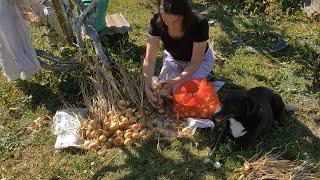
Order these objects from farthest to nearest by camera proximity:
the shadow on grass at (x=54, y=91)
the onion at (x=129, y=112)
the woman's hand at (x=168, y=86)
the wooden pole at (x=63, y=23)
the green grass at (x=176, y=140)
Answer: the wooden pole at (x=63, y=23)
the shadow on grass at (x=54, y=91)
the woman's hand at (x=168, y=86)
the onion at (x=129, y=112)
the green grass at (x=176, y=140)

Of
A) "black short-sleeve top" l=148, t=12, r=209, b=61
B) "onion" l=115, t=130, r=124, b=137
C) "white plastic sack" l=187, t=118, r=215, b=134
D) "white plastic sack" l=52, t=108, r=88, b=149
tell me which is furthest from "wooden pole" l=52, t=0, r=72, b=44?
"white plastic sack" l=187, t=118, r=215, b=134

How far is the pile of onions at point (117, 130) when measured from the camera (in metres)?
4.17

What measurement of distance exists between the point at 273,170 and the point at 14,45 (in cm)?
277

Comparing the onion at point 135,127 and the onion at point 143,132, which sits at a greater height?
the onion at point 135,127

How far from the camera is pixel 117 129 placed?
13.9ft

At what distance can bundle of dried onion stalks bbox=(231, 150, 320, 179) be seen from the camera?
3.67 metres

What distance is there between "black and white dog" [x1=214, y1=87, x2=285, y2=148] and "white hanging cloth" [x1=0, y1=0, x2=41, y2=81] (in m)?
2.11

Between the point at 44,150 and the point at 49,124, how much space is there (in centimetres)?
39

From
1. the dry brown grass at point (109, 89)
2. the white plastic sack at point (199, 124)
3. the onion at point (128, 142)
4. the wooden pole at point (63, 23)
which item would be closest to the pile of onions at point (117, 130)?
the onion at point (128, 142)

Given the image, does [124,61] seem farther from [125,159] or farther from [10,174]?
[10,174]

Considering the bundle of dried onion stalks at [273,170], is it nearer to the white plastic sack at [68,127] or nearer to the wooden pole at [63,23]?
the white plastic sack at [68,127]

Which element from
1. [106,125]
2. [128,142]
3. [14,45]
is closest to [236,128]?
[128,142]

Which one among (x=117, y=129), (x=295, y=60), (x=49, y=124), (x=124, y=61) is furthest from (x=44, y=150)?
(x=295, y=60)

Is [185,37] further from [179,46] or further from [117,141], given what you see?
[117,141]
